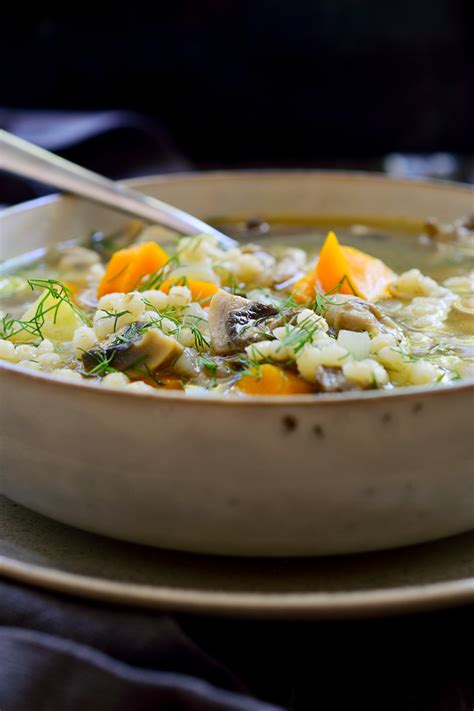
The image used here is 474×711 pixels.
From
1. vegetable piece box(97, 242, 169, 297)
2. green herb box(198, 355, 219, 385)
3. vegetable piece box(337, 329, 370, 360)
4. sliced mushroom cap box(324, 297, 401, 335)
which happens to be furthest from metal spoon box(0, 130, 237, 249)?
vegetable piece box(337, 329, 370, 360)

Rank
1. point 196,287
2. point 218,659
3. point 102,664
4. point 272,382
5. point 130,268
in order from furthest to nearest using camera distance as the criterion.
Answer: point 130,268 → point 196,287 → point 272,382 → point 218,659 → point 102,664

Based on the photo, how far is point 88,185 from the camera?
3.19m

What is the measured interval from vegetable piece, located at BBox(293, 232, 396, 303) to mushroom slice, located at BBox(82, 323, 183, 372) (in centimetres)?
63

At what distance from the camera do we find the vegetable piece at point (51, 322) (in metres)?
2.22

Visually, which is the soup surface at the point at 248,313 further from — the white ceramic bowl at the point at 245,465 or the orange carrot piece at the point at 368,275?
the white ceramic bowl at the point at 245,465

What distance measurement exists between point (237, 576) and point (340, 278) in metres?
1.18

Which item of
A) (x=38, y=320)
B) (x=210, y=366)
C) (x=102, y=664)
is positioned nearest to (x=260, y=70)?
(x=38, y=320)

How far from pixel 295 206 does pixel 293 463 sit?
2.30m

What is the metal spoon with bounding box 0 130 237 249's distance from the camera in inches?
120

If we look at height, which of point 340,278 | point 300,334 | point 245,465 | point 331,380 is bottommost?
point 245,465

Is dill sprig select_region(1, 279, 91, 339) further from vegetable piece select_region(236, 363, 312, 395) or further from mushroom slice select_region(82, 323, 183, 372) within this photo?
vegetable piece select_region(236, 363, 312, 395)

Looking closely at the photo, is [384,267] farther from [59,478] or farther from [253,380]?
[59,478]

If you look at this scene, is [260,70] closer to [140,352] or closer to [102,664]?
[140,352]

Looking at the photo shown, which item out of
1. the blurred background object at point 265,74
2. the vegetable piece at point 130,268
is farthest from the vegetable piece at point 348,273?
the blurred background object at point 265,74
